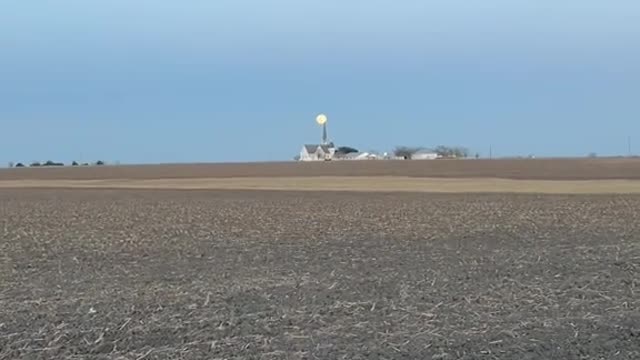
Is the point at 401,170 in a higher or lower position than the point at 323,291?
higher

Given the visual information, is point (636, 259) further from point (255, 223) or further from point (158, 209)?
point (158, 209)

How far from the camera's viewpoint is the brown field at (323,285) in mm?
8992

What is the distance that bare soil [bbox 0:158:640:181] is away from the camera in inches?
3014

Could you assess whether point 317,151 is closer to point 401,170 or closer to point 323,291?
point 401,170

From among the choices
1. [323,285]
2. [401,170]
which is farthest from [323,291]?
[401,170]

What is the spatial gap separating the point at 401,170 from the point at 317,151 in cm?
7486

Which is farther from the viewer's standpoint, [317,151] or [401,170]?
[317,151]

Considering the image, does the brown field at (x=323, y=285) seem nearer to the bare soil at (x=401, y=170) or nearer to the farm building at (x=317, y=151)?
the bare soil at (x=401, y=170)

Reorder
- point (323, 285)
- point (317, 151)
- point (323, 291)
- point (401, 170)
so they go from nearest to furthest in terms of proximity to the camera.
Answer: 1. point (323, 291)
2. point (323, 285)
3. point (401, 170)
4. point (317, 151)

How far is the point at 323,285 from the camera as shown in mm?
13484

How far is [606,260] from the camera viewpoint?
16.6 m

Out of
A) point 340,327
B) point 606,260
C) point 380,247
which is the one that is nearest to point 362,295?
point 340,327

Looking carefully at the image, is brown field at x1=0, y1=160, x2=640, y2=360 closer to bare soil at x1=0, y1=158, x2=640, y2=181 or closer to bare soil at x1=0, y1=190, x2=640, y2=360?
bare soil at x1=0, y1=190, x2=640, y2=360

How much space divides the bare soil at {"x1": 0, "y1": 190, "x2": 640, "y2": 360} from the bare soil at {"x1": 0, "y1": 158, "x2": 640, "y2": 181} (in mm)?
50175
